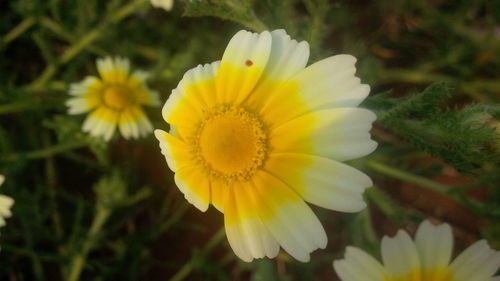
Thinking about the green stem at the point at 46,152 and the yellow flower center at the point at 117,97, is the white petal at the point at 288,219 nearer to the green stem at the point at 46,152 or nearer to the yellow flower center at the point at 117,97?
the yellow flower center at the point at 117,97

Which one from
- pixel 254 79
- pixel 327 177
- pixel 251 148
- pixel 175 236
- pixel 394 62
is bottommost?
pixel 327 177

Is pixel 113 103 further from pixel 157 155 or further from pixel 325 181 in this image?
pixel 325 181

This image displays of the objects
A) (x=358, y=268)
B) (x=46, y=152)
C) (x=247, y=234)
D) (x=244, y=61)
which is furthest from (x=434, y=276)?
(x=46, y=152)

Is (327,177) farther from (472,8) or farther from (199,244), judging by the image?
(472,8)

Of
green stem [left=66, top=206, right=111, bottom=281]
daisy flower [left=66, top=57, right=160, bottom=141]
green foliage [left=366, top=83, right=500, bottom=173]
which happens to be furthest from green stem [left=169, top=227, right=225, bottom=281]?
green foliage [left=366, top=83, right=500, bottom=173]

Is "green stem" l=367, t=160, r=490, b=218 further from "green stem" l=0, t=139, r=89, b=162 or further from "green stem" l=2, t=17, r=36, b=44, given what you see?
"green stem" l=2, t=17, r=36, b=44

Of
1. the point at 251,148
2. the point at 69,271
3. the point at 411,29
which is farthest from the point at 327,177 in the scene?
the point at 411,29
